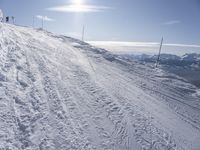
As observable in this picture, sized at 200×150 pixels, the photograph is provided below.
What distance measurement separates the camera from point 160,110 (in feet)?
37.3

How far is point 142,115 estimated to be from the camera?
9.93m

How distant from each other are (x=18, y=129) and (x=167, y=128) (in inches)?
238

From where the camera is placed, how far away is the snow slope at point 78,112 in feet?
22.5

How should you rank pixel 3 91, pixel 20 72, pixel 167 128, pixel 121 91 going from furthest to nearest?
pixel 121 91 → pixel 20 72 → pixel 167 128 → pixel 3 91

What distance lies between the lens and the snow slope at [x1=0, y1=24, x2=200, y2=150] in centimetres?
686

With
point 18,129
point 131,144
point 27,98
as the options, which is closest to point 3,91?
point 27,98

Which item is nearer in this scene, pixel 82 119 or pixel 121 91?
pixel 82 119

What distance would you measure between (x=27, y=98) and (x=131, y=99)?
5.36 meters

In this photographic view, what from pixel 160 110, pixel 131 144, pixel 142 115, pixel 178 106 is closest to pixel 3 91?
pixel 131 144

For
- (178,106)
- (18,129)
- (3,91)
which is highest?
(3,91)

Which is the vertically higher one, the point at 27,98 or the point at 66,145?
the point at 27,98

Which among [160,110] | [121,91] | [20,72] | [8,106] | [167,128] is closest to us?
[8,106]

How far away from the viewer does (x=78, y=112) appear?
858 cm

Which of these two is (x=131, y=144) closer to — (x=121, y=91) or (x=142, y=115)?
(x=142, y=115)
